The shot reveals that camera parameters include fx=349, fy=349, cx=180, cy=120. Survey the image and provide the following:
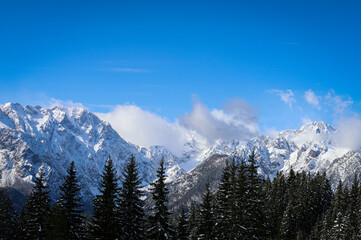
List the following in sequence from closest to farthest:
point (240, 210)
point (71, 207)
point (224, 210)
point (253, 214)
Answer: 1. point (240, 210)
2. point (253, 214)
3. point (71, 207)
4. point (224, 210)

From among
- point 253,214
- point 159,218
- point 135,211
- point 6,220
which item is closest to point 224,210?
point 253,214

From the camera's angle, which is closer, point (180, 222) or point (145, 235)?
point (145, 235)

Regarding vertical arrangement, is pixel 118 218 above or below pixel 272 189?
below

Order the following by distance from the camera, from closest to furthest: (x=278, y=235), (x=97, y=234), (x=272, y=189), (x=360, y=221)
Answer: (x=97, y=234) < (x=360, y=221) < (x=278, y=235) < (x=272, y=189)

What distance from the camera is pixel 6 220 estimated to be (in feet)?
189

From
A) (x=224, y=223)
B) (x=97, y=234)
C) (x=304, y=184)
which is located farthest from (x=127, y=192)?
(x=304, y=184)

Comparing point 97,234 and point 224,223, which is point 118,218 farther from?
point 224,223

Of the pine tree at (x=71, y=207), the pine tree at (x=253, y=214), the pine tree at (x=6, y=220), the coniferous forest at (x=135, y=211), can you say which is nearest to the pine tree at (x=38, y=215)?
the coniferous forest at (x=135, y=211)

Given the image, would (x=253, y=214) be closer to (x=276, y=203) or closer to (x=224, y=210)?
(x=224, y=210)

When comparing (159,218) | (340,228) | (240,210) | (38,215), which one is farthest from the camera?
(340,228)

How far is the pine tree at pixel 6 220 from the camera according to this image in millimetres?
52000

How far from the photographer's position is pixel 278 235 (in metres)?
84.1

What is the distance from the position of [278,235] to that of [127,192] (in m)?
58.6

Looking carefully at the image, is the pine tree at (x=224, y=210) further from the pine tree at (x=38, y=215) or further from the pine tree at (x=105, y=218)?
the pine tree at (x=38, y=215)
